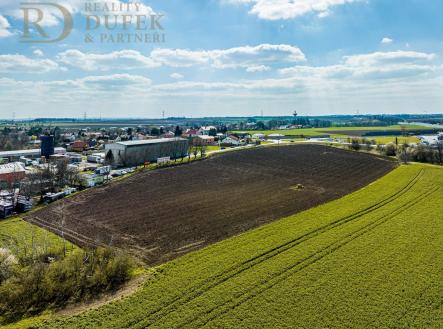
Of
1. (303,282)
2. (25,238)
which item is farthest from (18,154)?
(303,282)

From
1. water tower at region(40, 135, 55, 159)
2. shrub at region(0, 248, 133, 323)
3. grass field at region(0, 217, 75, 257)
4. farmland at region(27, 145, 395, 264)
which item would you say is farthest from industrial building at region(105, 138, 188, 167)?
shrub at region(0, 248, 133, 323)

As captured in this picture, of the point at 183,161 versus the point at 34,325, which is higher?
the point at 183,161

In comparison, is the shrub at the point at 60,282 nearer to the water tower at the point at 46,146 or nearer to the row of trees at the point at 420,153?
the row of trees at the point at 420,153

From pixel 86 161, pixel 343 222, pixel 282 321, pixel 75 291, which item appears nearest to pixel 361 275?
pixel 282 321

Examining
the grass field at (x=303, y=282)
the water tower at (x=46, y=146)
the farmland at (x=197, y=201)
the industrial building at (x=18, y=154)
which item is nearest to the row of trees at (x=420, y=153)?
the farmland at (x=197, y=201)

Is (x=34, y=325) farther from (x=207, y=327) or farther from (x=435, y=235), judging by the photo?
(x=435, y=235)
